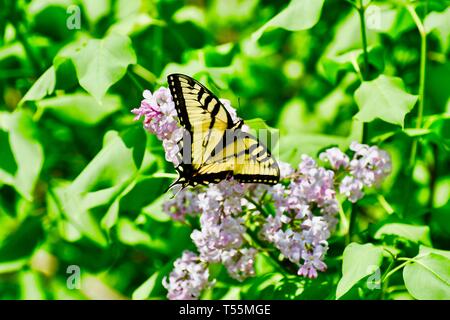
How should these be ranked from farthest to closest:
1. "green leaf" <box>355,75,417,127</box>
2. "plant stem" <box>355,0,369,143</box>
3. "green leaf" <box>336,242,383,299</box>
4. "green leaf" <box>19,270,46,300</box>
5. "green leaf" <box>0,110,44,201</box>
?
"green leaf" <box>19,270,46,300</box>, "green leaf" <box>0,110,44,201</box>, "plant stem" <box>355,0,369,143</box>, "green leaf" <box>355,75,417,127</box>, "green leaf" <box>336,242,383,299</box>

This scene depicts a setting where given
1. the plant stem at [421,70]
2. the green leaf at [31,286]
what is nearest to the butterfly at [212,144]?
the plant stem at [421,70]

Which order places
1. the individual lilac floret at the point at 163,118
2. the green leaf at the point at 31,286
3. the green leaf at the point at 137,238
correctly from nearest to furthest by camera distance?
the individual lilac floret at the point at 163,118
the green leaf at the point at 137,238
the green leaf at the point at 31,286

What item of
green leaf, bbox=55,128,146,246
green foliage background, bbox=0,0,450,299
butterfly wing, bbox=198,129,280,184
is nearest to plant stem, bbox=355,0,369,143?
green foliage background, bbox=0,0,450,299

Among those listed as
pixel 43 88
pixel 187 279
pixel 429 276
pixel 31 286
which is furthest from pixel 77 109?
pixel 429 276

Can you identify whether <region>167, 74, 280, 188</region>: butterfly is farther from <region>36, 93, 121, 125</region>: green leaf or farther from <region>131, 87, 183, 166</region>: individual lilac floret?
<region>36, 93, 121, 125</region>: green leaf

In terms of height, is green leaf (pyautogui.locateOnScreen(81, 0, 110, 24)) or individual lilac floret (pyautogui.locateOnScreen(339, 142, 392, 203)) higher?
green leaf (pyautogui.locateOnScreen(81, 0, 110, 24))

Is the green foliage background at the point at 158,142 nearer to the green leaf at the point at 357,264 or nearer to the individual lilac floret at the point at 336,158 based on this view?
the green leaf at the point at 357,264
